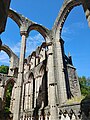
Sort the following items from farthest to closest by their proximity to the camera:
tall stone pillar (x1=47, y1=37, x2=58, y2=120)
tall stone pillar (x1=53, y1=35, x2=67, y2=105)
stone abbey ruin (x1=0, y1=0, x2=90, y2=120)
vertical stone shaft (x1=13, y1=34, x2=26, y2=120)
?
tall stone pillar (x1=53, y1=35, x2=67, y2=105) → tall stone pillar (x1=47, y1=37, x2=58, y2=120) → stone abbey ruin (x1=0, y1=0, x2=90, y2=120) → vertical stone shaft (x1=13, y1=34, x2=26, y2=120)

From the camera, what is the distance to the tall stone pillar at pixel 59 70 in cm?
987

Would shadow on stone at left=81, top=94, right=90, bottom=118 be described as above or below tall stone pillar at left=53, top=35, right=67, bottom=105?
below

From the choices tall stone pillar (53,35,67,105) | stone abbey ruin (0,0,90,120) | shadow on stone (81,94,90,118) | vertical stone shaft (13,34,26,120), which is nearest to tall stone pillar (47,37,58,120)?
stone abbey ruin (0,0,90,120)

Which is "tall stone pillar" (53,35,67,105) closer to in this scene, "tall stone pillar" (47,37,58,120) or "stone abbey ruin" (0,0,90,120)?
"stone abbey ruin" (0,0,90,120)

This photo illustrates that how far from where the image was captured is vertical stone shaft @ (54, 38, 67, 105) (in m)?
9.87

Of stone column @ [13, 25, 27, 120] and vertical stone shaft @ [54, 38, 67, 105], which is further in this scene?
vertical stone shaft @ [54, 38, 67, 105]

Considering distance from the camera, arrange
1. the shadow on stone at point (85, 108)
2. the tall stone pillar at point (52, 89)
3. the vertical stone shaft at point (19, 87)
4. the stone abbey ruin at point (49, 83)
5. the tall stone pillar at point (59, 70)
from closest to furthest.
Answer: the shadow on stone at point (85, 108) → the vertical stone shaft at point (19, 87) → the stone abbey ruin at point (49, 83) → the tall stone pillar at point (52, 89) → the tall stone pillar at point (59, 70)

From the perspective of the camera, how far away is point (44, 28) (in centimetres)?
1283

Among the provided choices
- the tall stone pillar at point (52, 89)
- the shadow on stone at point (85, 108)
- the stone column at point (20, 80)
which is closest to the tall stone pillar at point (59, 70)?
the tall stone pillar at point (52, 89)

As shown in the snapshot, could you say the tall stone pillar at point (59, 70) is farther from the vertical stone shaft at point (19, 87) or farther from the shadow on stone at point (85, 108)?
the vertical stone shaft at point (19, 87)

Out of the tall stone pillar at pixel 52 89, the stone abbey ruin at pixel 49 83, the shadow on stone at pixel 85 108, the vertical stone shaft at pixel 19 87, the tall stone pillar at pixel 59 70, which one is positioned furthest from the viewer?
the tall stone pillar at pixel 59 70

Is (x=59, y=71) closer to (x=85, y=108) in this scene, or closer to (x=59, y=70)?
(x=59, y=70)

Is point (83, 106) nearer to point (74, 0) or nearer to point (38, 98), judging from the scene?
point (38, 98)

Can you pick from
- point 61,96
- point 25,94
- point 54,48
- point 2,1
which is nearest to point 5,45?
point 25,94
